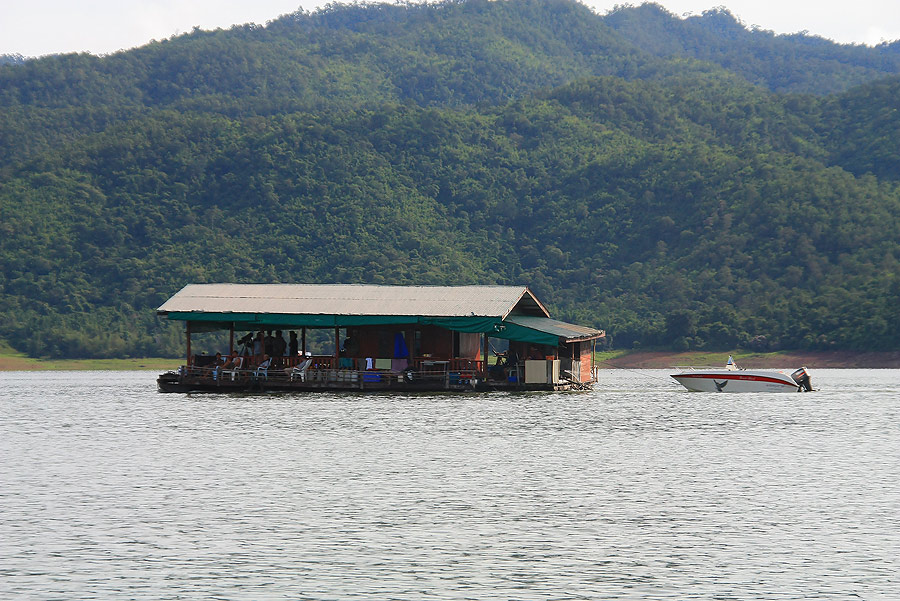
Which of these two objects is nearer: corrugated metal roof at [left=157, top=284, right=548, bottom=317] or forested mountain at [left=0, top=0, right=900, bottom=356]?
corrugated metal roof at [left=157, top=284, right=548, bottom=317]

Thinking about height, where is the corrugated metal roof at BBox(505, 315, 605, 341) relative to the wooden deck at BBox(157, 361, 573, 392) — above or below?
above

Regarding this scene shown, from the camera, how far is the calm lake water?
17.4 metres

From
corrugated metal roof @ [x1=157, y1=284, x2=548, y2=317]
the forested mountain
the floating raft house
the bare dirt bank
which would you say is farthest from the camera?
the forested mountain

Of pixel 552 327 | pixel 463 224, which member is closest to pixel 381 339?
pixel 552 327

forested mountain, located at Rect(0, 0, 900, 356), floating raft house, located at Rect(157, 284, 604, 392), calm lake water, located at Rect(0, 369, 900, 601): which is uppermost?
forested mountain, located at Rect(0, 0, 900, 356)

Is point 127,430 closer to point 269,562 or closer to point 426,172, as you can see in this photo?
point 269,562

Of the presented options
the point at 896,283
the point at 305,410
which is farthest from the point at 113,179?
the point at 305,410

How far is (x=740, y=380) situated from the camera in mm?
68750

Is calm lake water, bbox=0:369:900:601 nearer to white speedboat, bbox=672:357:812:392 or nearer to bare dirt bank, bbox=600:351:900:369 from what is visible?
white speedboat, bbox=672:357:812:392

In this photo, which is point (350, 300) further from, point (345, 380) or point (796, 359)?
point (796, 359)

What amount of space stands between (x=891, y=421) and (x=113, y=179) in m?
146

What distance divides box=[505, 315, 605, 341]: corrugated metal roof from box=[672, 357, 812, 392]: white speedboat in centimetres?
674

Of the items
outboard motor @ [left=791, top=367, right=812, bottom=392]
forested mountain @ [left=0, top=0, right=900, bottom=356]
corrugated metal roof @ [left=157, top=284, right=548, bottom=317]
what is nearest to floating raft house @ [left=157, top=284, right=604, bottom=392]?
corrugated metal roof @ [left=157, top=284, right=548, bottom=317]

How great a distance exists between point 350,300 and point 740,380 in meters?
22.8
